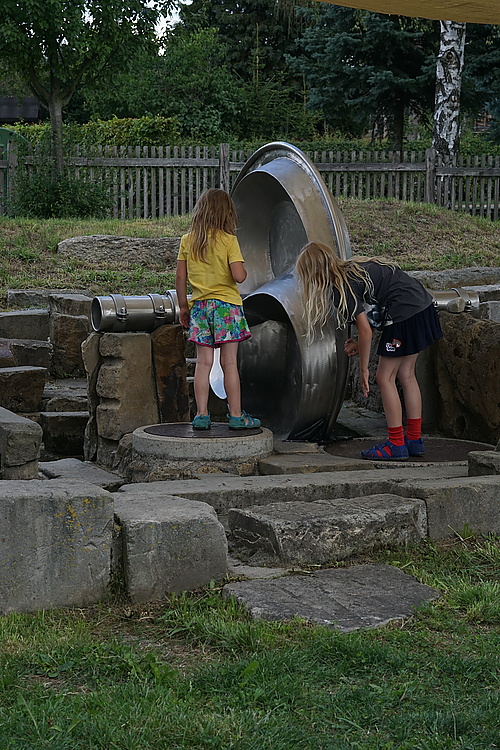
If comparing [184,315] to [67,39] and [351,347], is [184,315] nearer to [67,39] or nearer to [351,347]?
[351,347]

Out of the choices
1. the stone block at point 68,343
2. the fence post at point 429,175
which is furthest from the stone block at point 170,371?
the fence post at point 429,175

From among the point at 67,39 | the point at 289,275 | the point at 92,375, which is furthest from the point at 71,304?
the point at 67,39

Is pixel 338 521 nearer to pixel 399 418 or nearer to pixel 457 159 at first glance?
pixel 399 418

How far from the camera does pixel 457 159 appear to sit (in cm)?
1912

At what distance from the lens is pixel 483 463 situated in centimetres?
505

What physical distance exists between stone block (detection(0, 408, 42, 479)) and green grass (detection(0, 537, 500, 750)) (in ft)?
7.44

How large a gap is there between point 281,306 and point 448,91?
13.0 meters

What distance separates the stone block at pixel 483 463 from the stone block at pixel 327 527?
2.22ft

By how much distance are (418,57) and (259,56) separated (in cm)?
1045

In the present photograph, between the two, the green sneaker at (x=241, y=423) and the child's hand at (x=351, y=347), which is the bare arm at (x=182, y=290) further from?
the child's hand at (x=351, y=347)

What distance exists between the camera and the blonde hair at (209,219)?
245 inches

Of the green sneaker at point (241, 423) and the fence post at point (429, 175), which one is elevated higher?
the fence post at point (429, 175)

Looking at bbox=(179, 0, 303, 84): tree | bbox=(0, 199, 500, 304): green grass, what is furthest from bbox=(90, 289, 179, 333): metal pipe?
bbox=(179, 0, 303, 84): tree

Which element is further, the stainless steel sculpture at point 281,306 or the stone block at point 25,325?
the stone block at point 25,325
